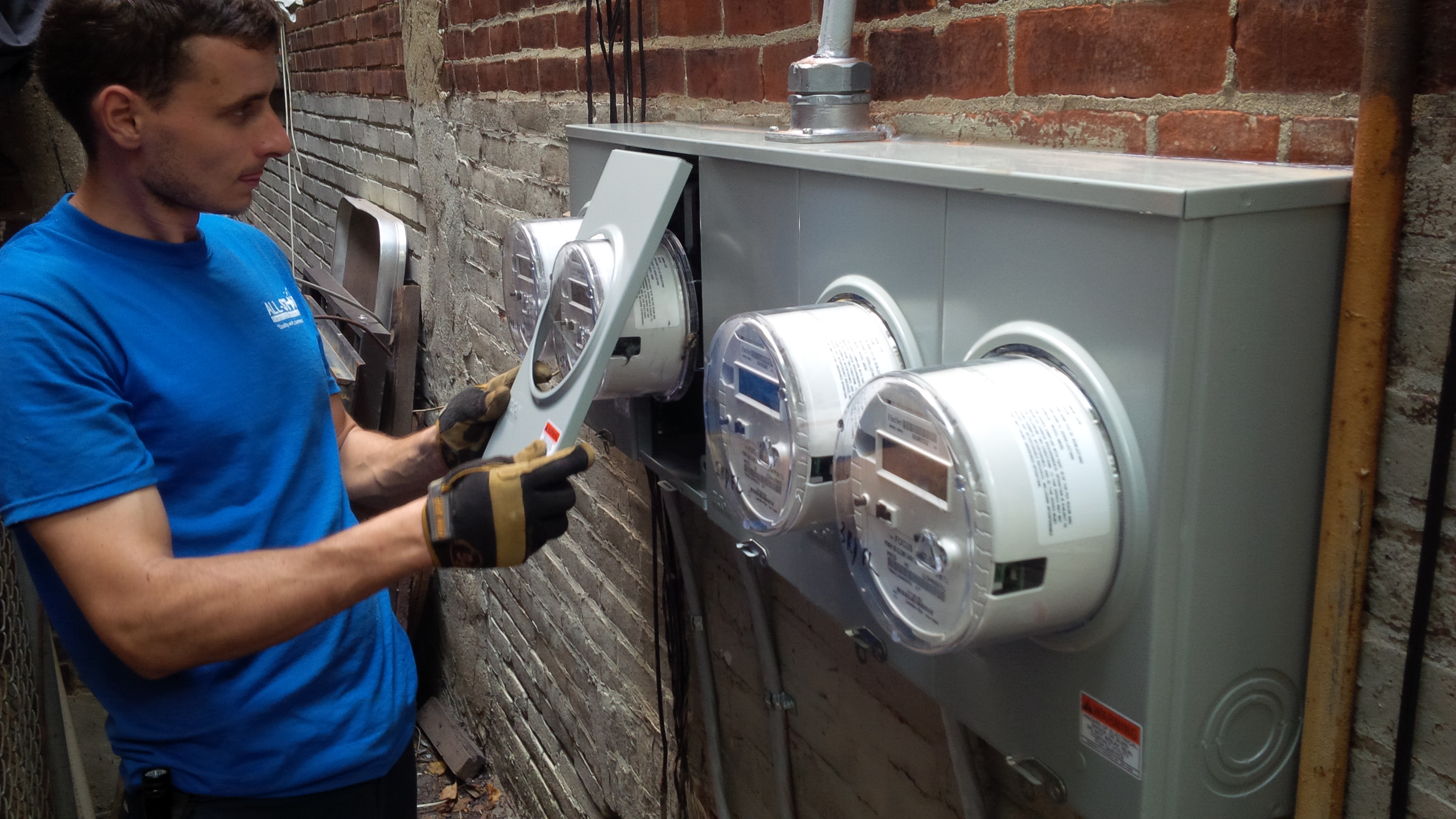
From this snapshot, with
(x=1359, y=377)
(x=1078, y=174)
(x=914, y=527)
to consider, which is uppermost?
(x=1078, y=174)

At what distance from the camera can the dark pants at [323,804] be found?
145 cm

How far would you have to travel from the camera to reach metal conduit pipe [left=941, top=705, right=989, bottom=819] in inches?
42.3

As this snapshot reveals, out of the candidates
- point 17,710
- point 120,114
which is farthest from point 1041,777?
point 17,710

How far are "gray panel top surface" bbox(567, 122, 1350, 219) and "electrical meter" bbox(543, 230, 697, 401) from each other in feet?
0.55

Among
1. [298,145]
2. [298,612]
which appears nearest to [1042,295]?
[298,612]

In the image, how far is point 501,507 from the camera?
3.70ft

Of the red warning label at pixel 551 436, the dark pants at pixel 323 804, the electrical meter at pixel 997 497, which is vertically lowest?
the dark pants at pixel 323 804

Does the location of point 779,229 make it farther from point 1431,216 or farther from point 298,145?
point 298,145

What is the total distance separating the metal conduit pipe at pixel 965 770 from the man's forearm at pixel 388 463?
0.85 m

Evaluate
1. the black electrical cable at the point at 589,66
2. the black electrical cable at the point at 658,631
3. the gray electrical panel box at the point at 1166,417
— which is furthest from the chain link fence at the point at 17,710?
the gray electrical panel box at the point at 1166,417

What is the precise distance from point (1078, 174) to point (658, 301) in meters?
0.62

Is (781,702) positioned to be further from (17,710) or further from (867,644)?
(17,710)

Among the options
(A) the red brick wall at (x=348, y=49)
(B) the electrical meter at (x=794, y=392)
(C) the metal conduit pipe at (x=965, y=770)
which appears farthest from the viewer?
(A) the red brick wall at (x=348, y=49)

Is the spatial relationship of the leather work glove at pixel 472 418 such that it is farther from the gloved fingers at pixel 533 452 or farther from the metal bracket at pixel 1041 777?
the metal bracket at pixel 1041 777
